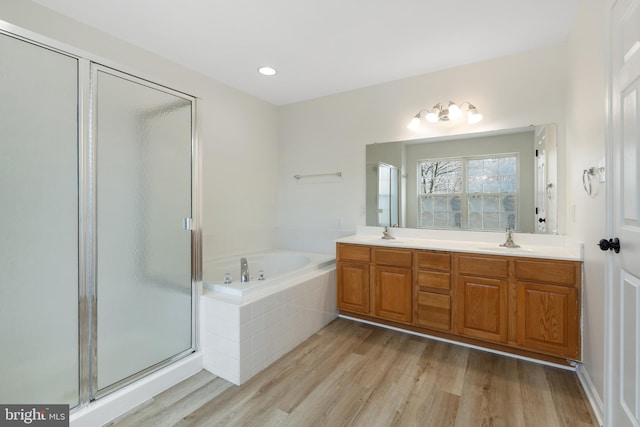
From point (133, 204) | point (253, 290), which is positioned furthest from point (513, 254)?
point (133, 204)

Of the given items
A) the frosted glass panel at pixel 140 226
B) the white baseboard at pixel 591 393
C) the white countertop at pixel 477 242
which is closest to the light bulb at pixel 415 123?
the white countertop at pixel 477 242

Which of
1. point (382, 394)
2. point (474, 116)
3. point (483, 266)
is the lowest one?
point (382, 394)

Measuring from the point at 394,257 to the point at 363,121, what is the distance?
5.17 feet

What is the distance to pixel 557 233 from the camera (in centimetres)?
243

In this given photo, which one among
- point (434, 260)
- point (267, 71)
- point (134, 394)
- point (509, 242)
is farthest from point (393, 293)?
point (267, 71)

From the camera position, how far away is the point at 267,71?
2900 millimetres

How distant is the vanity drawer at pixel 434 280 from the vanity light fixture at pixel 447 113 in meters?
1.43

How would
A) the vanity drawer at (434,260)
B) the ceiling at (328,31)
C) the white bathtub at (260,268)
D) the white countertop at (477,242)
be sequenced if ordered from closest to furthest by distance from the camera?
1. the ceiling at (328,31)
2. the white countertop at (477,242)
3. the white bathtub at (260,268)
4. the vanity drawer at (434,260)

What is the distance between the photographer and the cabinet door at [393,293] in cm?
263

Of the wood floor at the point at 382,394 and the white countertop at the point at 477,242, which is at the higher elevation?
the white countertop at the point at 477,242

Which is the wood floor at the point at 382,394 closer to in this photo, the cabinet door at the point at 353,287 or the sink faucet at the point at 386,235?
the cabinet door at the point at 353,287

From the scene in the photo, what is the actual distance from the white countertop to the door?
29.1 inches

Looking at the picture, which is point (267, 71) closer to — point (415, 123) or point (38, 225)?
point (415, 123)

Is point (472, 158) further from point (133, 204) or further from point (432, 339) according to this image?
point (133, 204)
